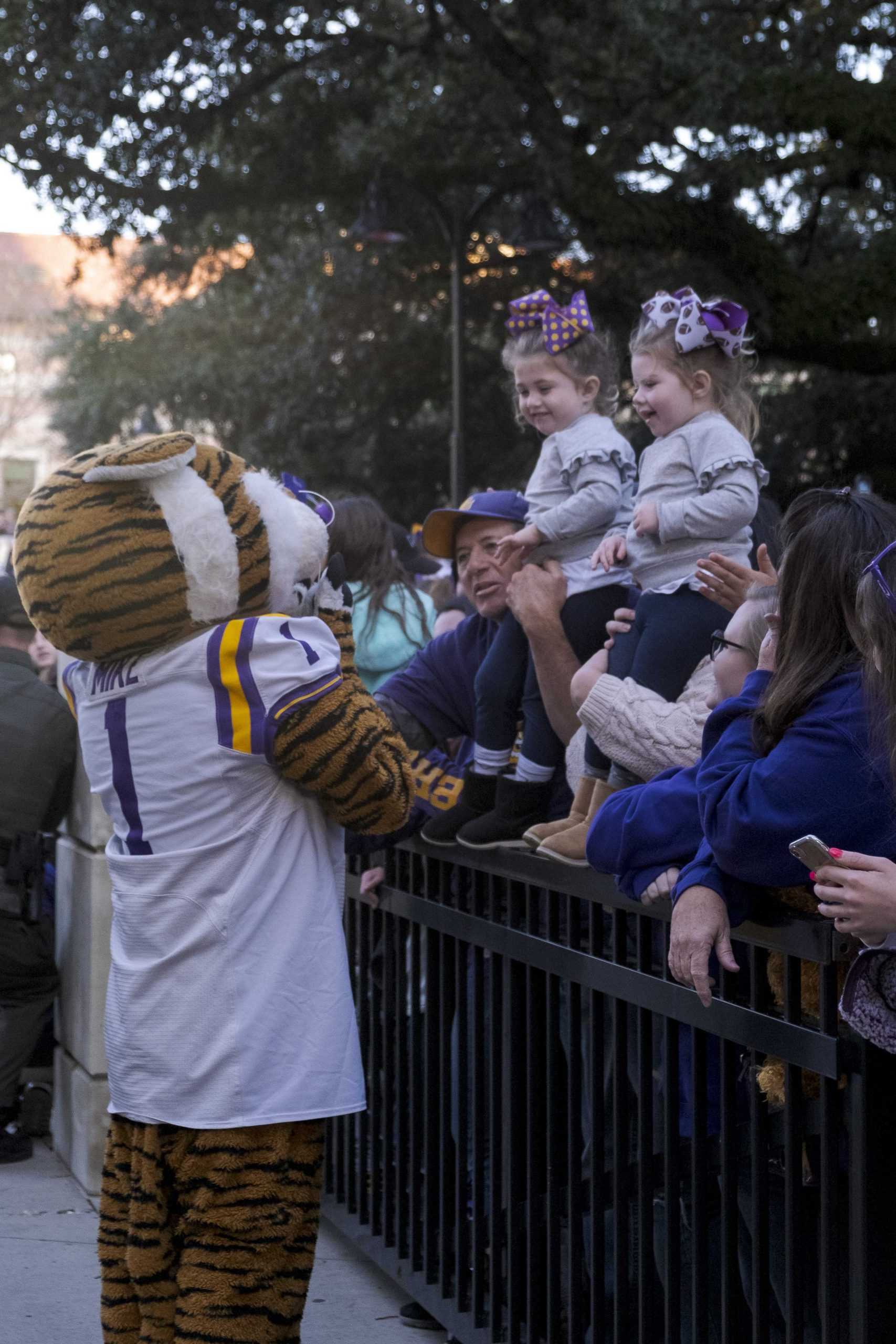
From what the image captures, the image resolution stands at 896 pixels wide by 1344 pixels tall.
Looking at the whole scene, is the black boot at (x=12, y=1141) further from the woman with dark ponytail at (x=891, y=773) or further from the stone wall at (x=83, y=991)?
the woman with dark ponytail at (x=891, y=773)

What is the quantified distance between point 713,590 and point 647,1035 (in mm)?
963

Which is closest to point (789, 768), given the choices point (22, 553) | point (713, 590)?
point (713, 590)

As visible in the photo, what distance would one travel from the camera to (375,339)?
69.8 ft

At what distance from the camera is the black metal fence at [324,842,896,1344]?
2193 millimetres

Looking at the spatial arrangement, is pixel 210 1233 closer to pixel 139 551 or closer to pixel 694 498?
pixel 139 551

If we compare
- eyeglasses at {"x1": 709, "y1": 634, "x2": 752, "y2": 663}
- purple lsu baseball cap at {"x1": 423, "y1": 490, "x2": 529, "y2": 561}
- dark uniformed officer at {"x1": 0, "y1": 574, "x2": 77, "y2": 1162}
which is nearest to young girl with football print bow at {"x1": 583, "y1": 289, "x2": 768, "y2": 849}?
eyeglasses at {"x1": 709, "y1": 634, "x2": 752, "y2": 663}

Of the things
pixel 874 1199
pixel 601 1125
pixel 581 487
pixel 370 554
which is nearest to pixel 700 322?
pixel 581 487

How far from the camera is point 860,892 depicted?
6.33 feet

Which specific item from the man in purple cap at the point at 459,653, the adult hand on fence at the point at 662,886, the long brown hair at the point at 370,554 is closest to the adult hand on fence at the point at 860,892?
the adult hand on fence at the point at 662,886

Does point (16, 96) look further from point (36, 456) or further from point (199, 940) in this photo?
point (36, 456)

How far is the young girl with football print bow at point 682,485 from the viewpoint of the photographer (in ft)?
11.2

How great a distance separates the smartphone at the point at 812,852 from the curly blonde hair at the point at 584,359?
2.33m

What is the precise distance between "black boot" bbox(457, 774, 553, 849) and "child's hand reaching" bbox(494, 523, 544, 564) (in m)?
0.56

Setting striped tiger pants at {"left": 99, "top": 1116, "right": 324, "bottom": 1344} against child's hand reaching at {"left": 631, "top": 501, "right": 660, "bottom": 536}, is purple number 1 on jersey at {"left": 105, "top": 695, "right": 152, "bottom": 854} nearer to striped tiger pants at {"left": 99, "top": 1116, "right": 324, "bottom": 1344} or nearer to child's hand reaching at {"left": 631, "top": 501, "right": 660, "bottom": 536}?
striped tiger pants at {"left": 99, "top": 1116, "right": 324, "bottom": 1344}
